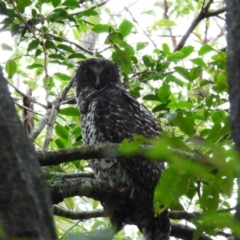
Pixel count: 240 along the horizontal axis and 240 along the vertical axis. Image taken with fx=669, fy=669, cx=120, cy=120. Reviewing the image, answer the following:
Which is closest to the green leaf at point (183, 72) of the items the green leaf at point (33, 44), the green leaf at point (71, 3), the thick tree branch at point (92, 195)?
the thick tree branch at point (92, 195)

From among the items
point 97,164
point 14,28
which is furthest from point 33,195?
point 97,164

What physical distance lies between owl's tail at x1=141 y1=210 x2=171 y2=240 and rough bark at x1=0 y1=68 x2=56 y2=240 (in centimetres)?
377

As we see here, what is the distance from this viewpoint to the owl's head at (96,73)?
7141 millimetres

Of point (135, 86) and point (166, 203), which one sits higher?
point (135, 86)

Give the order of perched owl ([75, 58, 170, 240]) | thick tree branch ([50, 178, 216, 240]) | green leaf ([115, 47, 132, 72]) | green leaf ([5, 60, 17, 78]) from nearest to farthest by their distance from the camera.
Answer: thick tree branch ([50, 178, 216, 240]), green leaf ([115, 47, 132, 72]), perched owl ([75, 58, 170, 240]), green leaf ([5, 60, 17, 78])

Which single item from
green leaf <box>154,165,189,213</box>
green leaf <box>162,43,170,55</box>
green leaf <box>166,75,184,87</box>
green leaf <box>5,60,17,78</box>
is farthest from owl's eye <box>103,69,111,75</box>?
green leaf <box>154,165,189,213</box>

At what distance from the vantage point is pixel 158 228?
5621 mm

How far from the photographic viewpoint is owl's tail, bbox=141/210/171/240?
5.41 meters

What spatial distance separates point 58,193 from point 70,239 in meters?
2.58

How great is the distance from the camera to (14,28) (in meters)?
5.38

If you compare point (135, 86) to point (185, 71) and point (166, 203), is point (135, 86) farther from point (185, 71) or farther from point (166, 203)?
point (166, 203)

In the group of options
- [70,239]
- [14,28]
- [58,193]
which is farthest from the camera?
[14,28]

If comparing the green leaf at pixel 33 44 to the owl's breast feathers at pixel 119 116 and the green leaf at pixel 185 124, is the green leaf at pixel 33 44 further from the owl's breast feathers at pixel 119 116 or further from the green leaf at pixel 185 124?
the green leaf at pixel 185 124

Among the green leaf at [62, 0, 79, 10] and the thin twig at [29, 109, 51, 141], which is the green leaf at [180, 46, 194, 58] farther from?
the thin twig at [29, 109, 51, 141]
